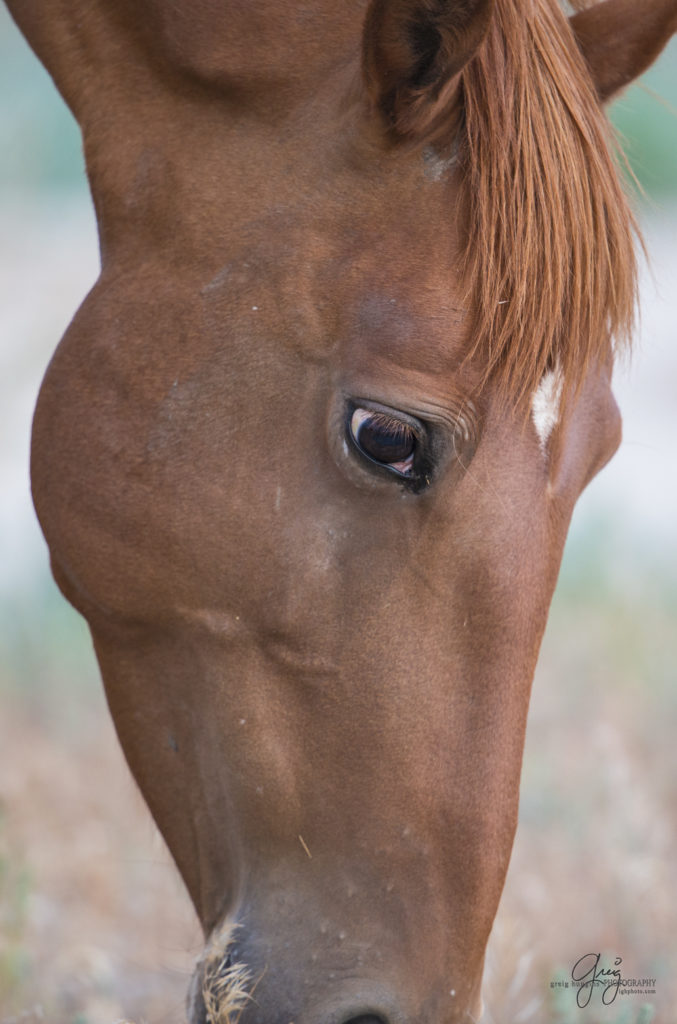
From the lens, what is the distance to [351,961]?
1542 millimetres

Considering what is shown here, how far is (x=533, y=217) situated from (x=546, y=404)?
280mm

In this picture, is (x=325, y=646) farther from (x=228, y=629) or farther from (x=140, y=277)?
(x=140, y=277)

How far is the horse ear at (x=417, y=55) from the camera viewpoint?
1.46m

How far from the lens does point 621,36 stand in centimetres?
194

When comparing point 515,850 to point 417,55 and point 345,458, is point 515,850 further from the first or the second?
point 417,55

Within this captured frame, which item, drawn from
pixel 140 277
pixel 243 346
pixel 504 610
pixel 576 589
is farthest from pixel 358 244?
pixel 576 589

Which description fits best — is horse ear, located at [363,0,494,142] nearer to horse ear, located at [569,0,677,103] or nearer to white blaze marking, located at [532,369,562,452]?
white blaze marking, located at [532,369,562,452]

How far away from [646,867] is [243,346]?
2077mm
